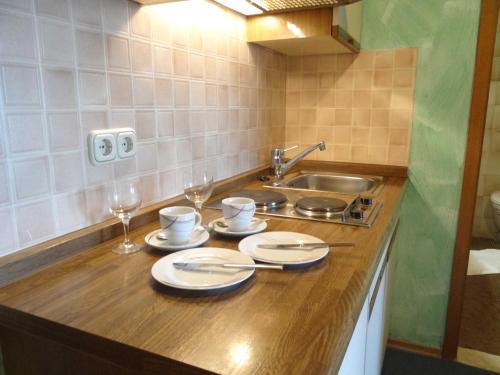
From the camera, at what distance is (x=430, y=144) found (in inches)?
71.2

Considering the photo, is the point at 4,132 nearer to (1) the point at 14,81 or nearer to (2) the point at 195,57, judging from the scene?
(1) the point at 14,81

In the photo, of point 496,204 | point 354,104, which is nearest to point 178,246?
point 354,104

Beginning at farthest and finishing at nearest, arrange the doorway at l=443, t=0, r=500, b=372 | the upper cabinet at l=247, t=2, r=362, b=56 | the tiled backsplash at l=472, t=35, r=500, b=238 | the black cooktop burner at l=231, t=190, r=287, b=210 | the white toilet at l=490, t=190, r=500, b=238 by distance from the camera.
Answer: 1. the tiled backsplash at l=472, t=35, r=500, b=238
2. the white toilet at l=490, t=190, r=500, b=238
3. the doorway at l=443, t=0, r=500, b=372
4. the upper cabinet at l=247, t=2, r=362, b=56
5. the black cooktop burner at l=231, t=190, r=287, b=210

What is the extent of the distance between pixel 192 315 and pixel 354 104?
158cm

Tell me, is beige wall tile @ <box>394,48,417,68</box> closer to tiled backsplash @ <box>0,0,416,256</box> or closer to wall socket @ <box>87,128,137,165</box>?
tiled backsplash @ <box>0,0,416,256</box>

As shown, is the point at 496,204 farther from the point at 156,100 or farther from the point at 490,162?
the point at 156,100

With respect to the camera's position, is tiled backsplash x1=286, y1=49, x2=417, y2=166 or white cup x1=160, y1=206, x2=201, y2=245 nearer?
white cup x1=160, y1=206, x2=201, y2=245

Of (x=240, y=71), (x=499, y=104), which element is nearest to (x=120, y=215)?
(x=240, y=71)

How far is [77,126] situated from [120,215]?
8.8 inches

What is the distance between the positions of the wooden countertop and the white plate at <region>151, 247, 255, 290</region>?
0.07ft

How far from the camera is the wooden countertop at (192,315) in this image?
0.52m

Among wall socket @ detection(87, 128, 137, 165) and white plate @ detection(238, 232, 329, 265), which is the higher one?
wall socket @ detection(87, 128, 137, 165)

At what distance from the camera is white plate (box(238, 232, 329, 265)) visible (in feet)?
2.70

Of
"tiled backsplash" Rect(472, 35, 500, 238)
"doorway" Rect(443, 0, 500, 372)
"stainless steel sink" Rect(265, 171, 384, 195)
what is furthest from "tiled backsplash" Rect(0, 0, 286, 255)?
"tiled backsplash" Rect(472, 35, 500, 238)
